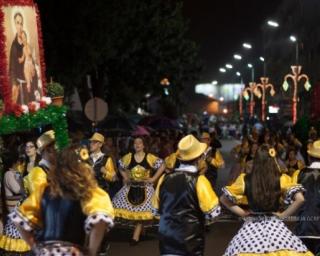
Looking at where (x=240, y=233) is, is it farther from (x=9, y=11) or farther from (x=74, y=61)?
(x=74, y=61)

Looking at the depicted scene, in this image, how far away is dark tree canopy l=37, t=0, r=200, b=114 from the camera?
2417cm

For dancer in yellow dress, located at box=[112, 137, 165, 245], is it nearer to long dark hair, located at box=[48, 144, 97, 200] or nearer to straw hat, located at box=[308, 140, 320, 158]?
straw hat, located at box=[308, 140, 320, 158]

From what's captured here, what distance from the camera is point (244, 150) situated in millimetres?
16062

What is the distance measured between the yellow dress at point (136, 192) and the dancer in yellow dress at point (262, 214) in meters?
5.48

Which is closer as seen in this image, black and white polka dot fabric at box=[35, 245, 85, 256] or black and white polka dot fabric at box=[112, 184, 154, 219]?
black and white polka dot fabric at box=[35, 245, 85, 256]

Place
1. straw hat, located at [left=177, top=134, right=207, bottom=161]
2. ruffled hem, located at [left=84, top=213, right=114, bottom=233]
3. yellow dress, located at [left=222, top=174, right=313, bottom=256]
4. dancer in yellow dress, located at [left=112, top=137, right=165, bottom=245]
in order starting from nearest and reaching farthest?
ruffled hem, located at [left=84, top=213, right=114, bottom=233], yellow dress, located at [left=222, top=174, right=313, bottom=256], straw hat, located at [left=177, top=134, right=207, bottom=161], dancer in yellow dress, located at [left=112, top=137, right=165, bottom=245]

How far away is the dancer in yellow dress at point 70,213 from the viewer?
5715 millimetres

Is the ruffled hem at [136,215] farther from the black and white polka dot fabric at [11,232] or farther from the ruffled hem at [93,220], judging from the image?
the ruffled hem at [93,220]

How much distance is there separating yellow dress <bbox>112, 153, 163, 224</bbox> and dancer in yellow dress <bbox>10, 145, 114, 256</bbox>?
22.7ft

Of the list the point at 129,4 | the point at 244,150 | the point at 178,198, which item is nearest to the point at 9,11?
the point at 178,198

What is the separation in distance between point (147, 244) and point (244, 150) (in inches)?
146

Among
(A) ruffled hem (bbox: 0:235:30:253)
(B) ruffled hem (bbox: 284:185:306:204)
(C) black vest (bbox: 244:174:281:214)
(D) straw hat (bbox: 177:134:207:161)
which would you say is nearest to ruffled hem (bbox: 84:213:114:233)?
(C) black vest (bbox: 244:174:281:214)

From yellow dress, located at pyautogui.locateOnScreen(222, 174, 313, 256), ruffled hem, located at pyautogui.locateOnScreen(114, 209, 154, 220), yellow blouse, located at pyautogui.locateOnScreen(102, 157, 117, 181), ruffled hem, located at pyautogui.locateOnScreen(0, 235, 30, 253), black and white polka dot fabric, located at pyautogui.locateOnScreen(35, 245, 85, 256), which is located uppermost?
yellow blouse, located at pyautogui.locateOnScreen(102, 157, 117, 181)

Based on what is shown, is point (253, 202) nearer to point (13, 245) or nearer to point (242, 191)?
point (242, 191)
